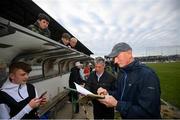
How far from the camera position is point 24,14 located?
6457mm

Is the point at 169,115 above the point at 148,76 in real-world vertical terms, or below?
below

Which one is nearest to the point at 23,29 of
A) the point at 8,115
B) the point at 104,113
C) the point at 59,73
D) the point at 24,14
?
the point at 8,115

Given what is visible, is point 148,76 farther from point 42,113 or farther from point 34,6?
point 34,6

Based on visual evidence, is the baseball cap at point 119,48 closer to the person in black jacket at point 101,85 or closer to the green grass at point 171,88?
the person in black jacket at point 101,85

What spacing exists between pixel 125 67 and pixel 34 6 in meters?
3.61

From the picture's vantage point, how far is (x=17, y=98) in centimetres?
284

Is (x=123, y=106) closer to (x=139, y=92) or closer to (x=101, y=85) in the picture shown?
(x=139, y=92)

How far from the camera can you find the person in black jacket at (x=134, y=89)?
255 cm

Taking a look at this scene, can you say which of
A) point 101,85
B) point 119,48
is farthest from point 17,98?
point 101,85

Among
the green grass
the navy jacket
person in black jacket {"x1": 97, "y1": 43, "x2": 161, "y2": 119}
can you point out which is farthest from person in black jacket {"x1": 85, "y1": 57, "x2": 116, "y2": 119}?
the green grass

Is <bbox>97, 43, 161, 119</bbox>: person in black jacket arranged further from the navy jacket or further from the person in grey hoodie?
the person in grey hoodie

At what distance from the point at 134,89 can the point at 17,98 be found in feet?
4.74

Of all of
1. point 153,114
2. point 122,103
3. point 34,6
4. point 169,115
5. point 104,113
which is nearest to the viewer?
point 153,114

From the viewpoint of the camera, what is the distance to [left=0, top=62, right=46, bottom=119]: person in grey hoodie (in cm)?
272
